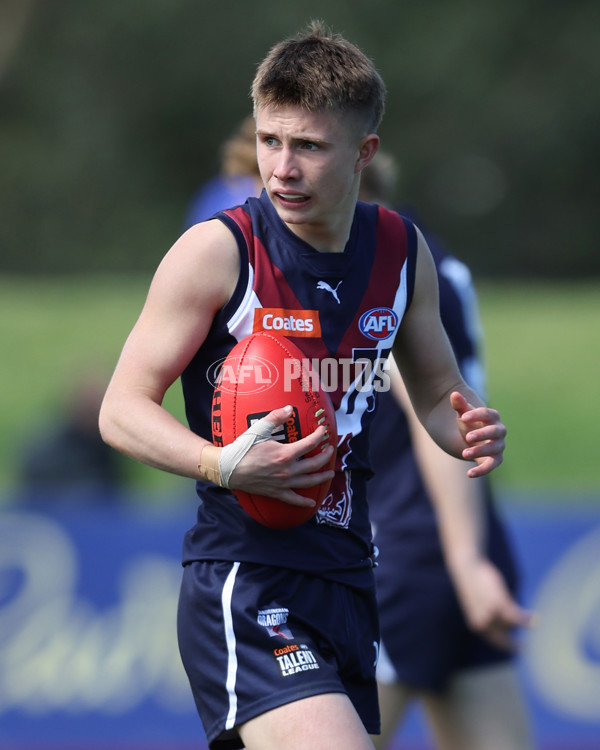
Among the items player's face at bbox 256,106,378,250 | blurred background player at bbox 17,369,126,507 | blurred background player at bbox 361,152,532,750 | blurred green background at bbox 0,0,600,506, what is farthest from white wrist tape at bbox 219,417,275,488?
blurred green background at bbox 0,0,600,506

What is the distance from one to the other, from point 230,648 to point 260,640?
0.29 ft

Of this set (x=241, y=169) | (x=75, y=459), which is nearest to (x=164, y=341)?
(x=241, y=169)

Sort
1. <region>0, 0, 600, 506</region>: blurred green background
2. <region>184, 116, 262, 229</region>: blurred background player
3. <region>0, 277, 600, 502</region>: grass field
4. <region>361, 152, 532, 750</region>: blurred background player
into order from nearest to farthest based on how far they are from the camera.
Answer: <region>361, 152, 532, 750</region>: blurred background player → <region>184, 116, 262, 229</region>: blurred background player → <region>0, 277, 600, 502</region>: grass field → <region>0, 0, 600, 506</region>: blurred green background

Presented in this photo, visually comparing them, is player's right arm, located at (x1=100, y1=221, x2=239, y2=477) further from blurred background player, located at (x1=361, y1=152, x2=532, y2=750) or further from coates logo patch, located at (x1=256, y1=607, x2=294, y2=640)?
blurred background player, located at (x1=361, y1=152, x2=532, y2=750)

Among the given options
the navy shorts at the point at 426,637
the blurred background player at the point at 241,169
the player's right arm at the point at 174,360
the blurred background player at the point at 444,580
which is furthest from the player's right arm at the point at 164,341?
the blurred background player at the point at 241,169

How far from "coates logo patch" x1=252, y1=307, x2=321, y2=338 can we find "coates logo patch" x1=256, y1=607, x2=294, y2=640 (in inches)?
27.9

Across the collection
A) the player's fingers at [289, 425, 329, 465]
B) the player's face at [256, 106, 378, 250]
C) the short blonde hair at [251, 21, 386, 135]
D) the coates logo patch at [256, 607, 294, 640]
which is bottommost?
the coates logo patch at [256, 607, 294, 640]

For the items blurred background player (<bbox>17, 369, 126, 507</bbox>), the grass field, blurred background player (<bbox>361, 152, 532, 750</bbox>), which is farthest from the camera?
the grass field

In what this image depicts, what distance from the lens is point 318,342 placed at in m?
2.99

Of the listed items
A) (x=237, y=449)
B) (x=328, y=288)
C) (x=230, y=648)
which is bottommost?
(x=230, y=648)

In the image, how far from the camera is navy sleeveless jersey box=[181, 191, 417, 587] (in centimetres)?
296

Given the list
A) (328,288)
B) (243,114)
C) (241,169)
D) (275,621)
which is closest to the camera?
(275,621)

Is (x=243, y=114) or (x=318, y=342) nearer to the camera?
(x=318, y=342)

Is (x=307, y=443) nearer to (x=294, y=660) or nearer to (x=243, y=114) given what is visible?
(x=294, y=660)
